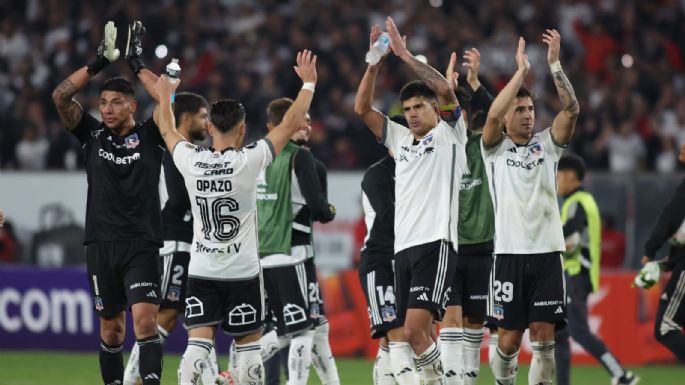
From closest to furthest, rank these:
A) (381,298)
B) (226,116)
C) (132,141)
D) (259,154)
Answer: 1. (259,154)
2. (226,116)
3. (132,141)
4. (381,298)

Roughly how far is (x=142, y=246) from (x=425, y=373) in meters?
2.65

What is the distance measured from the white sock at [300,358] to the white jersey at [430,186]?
1.73 metres

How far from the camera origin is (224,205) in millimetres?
9438

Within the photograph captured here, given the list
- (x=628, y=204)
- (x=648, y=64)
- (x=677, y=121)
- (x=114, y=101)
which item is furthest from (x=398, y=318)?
(x=648, y=64)

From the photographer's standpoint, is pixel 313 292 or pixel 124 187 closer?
pixel 124 187

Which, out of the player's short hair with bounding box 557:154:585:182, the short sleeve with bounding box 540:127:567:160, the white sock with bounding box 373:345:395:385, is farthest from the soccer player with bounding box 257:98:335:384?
the player's short hair with bounding box 557:154:585:182

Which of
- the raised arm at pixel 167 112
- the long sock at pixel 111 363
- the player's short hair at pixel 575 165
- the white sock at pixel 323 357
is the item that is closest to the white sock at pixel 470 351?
the white sock at pixel 323 357

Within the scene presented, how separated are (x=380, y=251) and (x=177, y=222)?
2056 mm

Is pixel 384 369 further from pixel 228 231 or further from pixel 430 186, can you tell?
pixel 228 231

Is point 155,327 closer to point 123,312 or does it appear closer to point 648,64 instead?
point 123,312

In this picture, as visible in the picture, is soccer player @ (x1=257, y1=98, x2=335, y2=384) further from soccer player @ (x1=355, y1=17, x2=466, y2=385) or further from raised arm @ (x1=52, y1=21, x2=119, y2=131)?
raised arm @ (x1=52, y1=21, x2=119, y2=131)

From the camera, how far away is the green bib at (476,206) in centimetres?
1126

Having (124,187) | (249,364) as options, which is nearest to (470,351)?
(249,364)

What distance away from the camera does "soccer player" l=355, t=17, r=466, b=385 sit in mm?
9820
